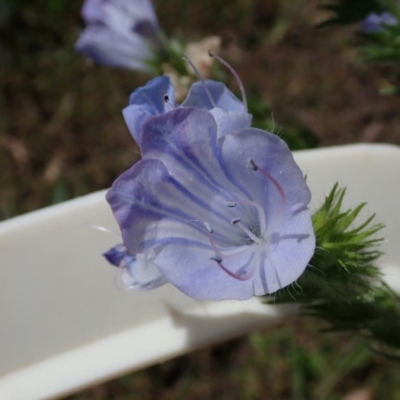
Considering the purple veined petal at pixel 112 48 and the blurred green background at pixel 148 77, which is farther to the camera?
the blurred green background at pixel 148 77

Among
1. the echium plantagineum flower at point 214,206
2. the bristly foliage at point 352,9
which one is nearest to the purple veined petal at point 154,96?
the echium plantagineum flower at point 214,206

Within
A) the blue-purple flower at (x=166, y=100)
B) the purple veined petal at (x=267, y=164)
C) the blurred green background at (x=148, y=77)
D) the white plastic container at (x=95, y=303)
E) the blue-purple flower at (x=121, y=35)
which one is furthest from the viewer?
the blurred green background at (x=148, y=77)

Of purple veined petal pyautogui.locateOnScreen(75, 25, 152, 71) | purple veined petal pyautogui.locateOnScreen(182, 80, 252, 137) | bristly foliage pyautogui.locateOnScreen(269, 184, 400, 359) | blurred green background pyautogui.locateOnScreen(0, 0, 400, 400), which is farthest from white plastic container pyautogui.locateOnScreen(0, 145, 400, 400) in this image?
blurred green background pyautogui.locateOnScreen(0, 0, 400, 400)

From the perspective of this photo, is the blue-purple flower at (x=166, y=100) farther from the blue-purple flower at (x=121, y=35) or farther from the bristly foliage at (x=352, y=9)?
the blue-purple flower at (x=121, y=35)

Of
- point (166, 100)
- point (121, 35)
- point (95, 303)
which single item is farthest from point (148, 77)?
point (166, 100)

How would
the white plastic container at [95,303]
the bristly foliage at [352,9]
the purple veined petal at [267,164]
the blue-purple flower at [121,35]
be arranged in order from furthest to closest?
the blue-purple flower at [121,35]
the bristly foliage at [352,9]
the white plastic container at [95,303]
the purple veined petal at [267,164]

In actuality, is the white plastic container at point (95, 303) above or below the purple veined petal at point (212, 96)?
below

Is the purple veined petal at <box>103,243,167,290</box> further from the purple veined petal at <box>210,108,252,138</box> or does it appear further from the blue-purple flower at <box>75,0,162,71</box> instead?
the blue-purple flower at <box>75,0,162,71</box>

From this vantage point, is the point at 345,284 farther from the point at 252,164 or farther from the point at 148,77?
the point at 148,77

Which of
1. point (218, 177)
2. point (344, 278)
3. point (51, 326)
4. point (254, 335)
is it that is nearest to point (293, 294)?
point (344, 278)
